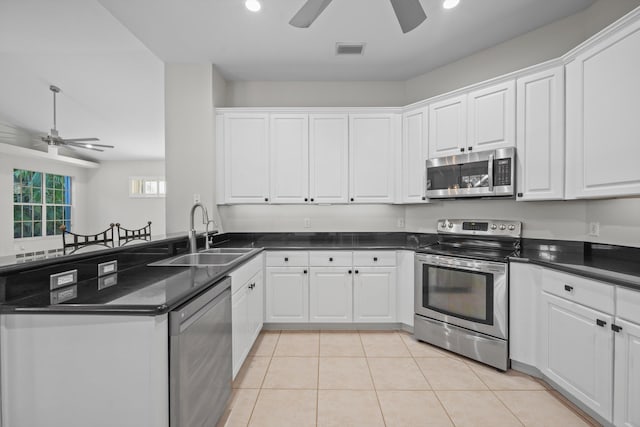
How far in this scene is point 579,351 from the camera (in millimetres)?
1870

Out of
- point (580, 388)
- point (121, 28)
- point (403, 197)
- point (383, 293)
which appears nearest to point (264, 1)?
point (121, 28)

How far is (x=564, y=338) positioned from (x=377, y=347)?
56.9 inches

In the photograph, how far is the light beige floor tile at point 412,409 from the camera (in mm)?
1840

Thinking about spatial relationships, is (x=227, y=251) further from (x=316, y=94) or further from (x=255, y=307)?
(x=316, y=94)

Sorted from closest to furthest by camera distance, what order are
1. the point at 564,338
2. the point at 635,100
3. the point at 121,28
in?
the point at 635,100 → the point at 564,338 → the point at 121,28

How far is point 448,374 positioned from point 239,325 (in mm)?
1686

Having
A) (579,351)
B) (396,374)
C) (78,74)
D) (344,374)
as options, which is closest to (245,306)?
(344,374)

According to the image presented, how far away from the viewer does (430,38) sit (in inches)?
111

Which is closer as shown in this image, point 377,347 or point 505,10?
point 505,10

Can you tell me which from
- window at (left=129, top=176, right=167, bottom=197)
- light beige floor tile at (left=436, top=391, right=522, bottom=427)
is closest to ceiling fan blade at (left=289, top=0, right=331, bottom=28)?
light beige floor tile at (left=436, top=391, right=522, bottom=427)

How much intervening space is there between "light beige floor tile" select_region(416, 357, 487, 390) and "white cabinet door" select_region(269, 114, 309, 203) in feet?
6.55

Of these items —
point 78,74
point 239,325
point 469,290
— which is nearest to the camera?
point 239,325

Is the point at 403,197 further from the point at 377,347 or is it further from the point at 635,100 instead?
the point at 635,100

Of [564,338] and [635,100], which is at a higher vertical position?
[635,100]
